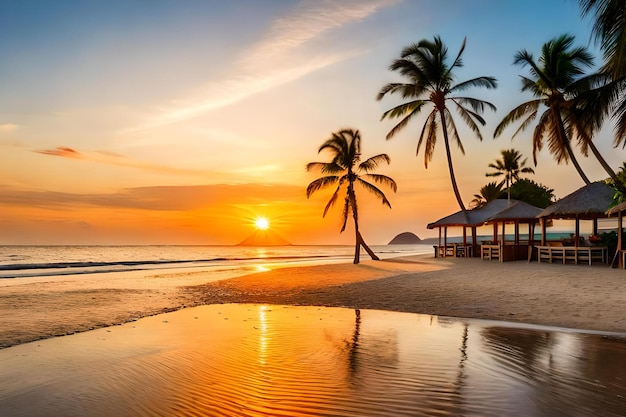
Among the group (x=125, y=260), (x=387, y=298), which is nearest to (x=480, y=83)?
(x=387, y=298)

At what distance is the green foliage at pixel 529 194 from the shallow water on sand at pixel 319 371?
36.5 m

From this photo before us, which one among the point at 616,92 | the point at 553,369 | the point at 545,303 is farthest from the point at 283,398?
the point at 616,92

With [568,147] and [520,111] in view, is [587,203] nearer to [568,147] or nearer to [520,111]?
[568,147]

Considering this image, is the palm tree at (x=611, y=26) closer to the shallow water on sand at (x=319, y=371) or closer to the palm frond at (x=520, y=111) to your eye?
the shallow water on sand at (x=319, y=371)

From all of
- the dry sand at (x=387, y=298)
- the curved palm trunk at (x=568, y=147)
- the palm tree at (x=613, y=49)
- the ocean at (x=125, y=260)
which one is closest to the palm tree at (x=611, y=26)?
the palm tree at (x=613, y=49)

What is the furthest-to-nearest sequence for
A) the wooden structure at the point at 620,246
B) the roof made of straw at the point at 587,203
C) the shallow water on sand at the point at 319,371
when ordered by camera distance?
the roof made of straw at the point at 587,203
the wooden structure at the point at 620,246
the shallow water on sand at the point at 319,371

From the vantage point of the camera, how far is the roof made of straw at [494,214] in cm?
2716

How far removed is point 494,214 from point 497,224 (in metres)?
2.14

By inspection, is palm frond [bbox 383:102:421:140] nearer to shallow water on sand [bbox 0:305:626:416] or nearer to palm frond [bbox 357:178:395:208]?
palm frond [bbox 357:178:395:208]

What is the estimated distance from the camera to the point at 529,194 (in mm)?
42688

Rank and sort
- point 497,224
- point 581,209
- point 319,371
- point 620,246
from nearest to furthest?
point 319,371, point 620,246, point 581,209, point 497,224

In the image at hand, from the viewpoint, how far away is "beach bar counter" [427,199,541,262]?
2641 cm

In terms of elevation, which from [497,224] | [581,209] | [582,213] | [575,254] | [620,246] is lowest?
[575,254]

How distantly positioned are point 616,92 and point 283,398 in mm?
17495
